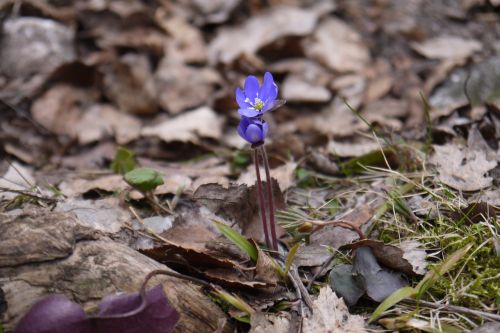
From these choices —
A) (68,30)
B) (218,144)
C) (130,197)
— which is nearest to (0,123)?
(68,30)

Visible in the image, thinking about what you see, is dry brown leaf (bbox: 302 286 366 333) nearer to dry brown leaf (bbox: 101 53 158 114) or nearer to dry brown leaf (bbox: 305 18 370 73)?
dry brown leaf (bbox: 101 53 158 114)

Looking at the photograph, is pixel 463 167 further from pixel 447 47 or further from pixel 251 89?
pixel 447 47

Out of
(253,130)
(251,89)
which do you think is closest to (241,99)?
(251,89)

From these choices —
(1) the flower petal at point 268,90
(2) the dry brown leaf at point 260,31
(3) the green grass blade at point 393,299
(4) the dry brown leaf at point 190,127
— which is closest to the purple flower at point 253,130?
(1) the flower petal at point 268,90

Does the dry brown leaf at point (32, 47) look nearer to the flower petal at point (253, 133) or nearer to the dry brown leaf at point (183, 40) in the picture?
the dry brown leaf at point (183, 40)

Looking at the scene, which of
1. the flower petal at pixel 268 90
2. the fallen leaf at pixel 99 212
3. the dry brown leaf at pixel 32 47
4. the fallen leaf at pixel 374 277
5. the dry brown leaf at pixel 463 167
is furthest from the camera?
the dry brown leaf at pixel 32 47

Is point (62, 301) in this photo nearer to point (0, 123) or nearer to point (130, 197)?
point (130, 197)

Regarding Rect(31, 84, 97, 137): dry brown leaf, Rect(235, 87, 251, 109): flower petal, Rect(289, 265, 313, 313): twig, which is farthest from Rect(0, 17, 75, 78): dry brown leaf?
Rect(289, 265, 313, 313): twig
